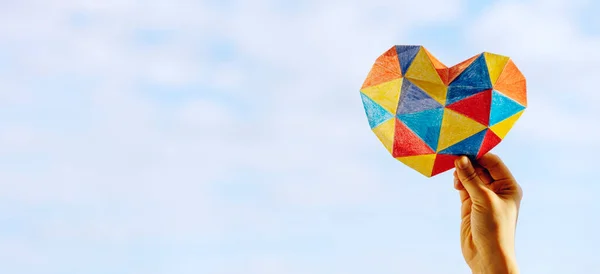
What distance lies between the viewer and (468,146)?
18.0ft

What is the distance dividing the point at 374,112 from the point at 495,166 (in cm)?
97

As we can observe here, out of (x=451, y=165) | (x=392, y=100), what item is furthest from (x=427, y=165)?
(x=392, y=100)

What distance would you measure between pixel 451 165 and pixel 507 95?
0.62 metres

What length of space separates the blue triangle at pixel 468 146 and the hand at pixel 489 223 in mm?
71

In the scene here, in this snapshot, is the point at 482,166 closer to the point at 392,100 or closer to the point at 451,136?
the point at 451,136

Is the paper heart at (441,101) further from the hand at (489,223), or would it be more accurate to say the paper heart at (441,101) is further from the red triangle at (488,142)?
the hand at (489,223)

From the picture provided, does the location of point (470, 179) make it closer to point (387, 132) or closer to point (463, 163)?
point (463, 163)

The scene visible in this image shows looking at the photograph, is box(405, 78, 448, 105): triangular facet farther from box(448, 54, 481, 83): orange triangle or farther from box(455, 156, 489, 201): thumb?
box(455, 156, 489, 201): thumb

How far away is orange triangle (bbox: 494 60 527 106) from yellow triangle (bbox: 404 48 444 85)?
1.38 feet

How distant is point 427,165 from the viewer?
562cm

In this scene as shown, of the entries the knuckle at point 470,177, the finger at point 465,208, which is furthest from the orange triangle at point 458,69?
the finger at point 465,208

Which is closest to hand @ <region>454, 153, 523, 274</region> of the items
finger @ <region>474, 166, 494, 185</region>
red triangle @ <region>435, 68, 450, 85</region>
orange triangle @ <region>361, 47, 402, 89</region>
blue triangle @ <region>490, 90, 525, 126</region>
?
finger @ <region>474, 166, 494, 185</region>

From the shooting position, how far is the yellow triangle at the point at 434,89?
5.40 meters

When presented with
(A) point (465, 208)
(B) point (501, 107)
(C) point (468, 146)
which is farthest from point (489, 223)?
(B) point (501, 107)
